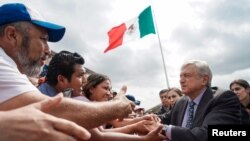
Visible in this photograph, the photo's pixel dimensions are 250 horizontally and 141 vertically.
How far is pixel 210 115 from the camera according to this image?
357 centimetres

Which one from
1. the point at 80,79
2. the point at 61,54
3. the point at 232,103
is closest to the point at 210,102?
the point at 232,103

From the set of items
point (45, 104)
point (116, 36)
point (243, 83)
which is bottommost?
point (243, 83)

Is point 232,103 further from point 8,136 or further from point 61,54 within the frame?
point 8,136

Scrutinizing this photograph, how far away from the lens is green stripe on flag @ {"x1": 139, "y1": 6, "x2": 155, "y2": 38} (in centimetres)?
1084

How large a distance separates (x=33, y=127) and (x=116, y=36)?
10447 mm

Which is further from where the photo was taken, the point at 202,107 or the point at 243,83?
the point at 243,83

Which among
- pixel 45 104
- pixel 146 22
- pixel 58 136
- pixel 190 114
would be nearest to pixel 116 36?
pixel 146 22

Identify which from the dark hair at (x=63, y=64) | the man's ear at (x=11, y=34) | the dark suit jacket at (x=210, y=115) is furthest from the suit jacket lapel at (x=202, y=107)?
the man's ear at (x=11, y=34)

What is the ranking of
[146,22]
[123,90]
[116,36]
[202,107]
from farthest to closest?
[116,36], [146,22], [202,107], [123,90]

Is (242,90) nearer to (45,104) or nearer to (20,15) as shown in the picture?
(20,15)

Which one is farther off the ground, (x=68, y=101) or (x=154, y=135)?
(x=68, y=101)

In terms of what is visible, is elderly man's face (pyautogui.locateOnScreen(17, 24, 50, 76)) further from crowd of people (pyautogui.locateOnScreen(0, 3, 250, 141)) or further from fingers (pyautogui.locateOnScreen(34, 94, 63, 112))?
fingers (pyautogui.locateOnScreen(34, 94, 63, 112))

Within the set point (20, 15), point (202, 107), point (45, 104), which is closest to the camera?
point (45, 104)

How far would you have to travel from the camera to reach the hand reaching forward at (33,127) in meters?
1.02
